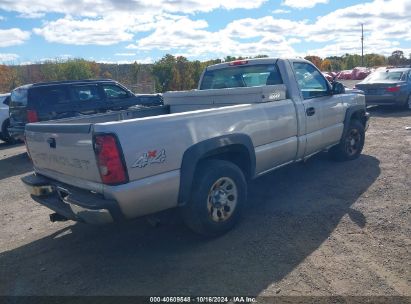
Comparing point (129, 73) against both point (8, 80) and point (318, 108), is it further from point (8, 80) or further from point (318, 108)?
point (318, 108)

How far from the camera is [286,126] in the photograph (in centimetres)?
492

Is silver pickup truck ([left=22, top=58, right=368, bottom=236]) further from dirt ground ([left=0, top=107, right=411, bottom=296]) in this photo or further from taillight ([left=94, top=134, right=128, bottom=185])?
dirt ground ([left=0, top=107, right=411, bottom=296])

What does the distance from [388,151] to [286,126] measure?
375cm

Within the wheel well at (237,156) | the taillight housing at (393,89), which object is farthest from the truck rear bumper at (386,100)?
the wheel well at (237,156)

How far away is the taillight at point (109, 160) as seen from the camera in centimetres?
316

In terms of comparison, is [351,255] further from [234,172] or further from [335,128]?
[335,128]

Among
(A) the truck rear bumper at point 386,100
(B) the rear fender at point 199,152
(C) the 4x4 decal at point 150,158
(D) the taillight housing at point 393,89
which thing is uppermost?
(C) the 4x4 decal at point 150,158

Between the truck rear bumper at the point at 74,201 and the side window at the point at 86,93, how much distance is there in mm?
5891

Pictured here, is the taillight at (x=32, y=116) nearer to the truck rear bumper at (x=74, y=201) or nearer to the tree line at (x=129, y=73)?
the truck rear bumper at (x=74, y=201)

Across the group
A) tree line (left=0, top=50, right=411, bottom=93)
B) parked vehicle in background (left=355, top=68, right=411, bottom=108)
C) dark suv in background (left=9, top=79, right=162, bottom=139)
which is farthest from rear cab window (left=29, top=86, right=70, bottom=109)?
tree line (left=0, top=50, right=411, bottom=93)

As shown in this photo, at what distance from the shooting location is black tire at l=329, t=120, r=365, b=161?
6.64 m

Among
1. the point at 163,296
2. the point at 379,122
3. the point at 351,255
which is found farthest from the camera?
the point at 379,122

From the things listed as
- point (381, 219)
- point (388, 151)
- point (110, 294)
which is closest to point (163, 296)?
point (110, 294)

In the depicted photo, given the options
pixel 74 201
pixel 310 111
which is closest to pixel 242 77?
pixel 310 111
